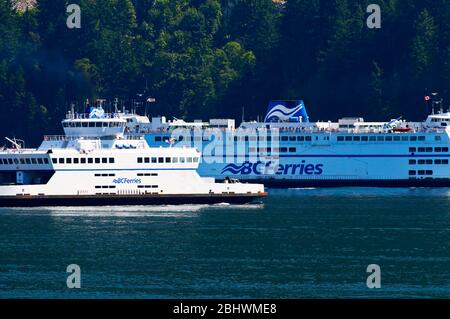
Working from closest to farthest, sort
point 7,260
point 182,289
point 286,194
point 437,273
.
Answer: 1. point 182,289
2. point 437,273
3. point 7,260
4. point 286,194

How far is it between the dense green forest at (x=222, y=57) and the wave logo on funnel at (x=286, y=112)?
1688 cm

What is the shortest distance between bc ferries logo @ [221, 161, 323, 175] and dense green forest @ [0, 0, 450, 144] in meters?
22.2

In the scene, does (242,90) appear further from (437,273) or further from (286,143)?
(437,273)

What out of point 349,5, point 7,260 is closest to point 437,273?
point 7,260

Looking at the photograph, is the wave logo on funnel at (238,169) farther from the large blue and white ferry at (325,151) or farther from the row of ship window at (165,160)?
the row of ship window at (165,160)

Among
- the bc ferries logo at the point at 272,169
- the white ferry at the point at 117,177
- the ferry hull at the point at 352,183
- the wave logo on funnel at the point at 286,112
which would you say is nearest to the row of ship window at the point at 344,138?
the bc ferries logo at the point at 272,169

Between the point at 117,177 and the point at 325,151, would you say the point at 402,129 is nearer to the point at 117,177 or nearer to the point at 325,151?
the point at 325,151

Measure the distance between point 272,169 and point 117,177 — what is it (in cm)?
2917

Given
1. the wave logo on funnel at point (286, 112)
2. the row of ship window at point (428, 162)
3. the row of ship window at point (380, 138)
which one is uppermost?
the wave logo on funnel at point (286, 112)

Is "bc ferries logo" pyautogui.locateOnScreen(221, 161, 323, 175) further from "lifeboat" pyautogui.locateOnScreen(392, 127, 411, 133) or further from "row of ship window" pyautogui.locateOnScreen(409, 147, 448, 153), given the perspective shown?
"row of ship window" pyautogui.locateOnScreen(409, 147, 448, 153)

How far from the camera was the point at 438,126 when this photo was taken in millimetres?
114812

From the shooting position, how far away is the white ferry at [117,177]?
87.9m

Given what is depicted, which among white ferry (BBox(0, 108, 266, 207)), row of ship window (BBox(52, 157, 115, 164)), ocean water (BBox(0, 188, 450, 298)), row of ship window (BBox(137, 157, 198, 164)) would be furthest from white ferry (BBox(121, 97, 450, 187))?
row of ship window (BBox(52, 157, 115, 164))
